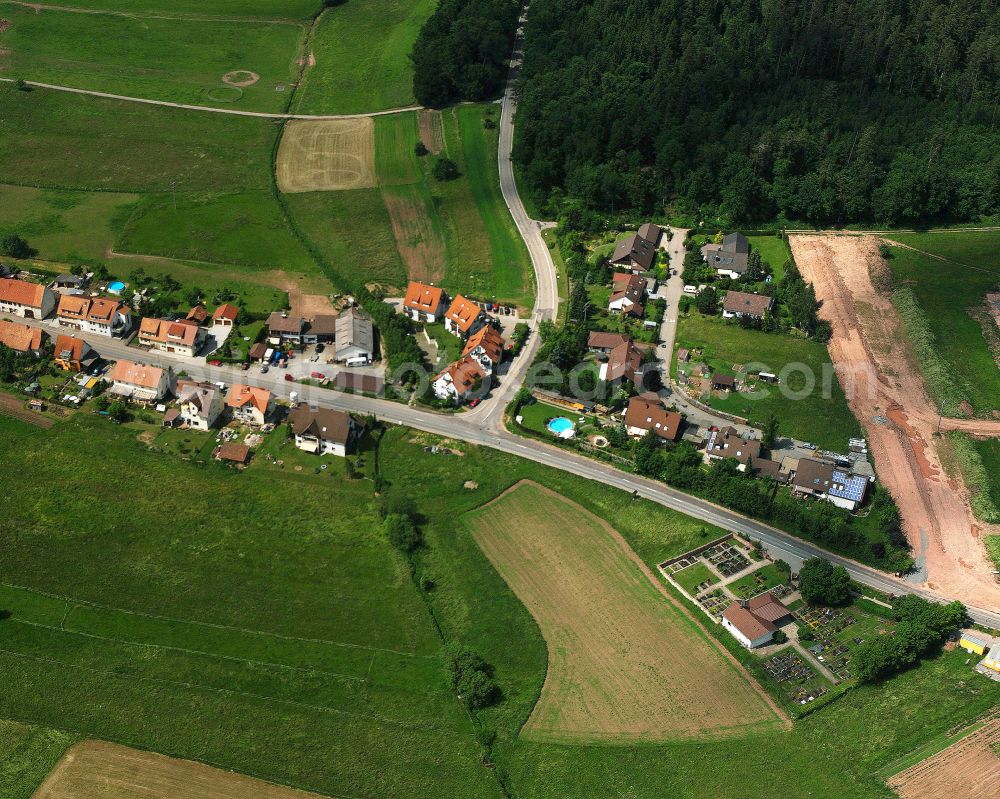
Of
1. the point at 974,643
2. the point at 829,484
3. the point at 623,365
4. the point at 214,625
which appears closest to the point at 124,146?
the point at 623,365

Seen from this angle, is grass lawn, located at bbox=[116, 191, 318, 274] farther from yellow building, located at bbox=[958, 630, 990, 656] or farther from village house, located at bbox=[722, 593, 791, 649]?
yellow building, located at bbox=[958, 630, 990, 656]

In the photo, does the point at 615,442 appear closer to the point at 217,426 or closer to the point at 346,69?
the point at 217,426

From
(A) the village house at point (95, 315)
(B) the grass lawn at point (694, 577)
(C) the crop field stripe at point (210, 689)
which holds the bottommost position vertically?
(C) the crop field stripe at point (210, 689)

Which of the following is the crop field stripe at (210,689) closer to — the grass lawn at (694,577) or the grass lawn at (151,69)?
the grass lawn at (694,577)

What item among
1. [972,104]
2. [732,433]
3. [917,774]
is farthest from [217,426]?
[972,104]

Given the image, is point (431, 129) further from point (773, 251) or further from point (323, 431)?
point (323, 431)

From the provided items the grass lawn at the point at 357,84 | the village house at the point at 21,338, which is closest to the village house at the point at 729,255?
the grass lawn at the point at 357,84

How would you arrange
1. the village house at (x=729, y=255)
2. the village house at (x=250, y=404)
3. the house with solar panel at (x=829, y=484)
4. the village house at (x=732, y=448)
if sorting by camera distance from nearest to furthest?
1. the house with solar panel at (x=829, y=484)
2. the village house at (x=732, y=448)
3. the village house at (x=250, y=404)
4. the village house at (x=729, y=255)
